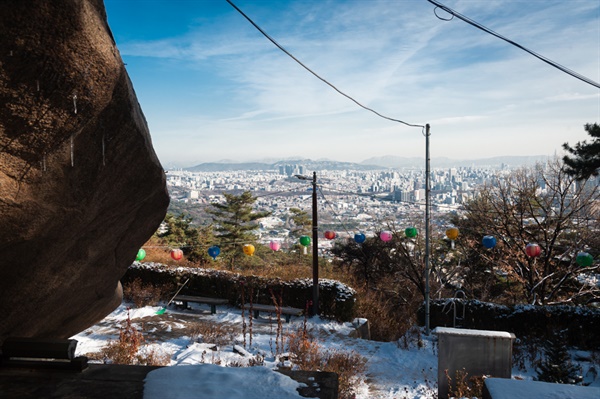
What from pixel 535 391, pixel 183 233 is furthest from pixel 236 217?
pixel 535 391

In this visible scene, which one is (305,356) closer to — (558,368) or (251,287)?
(558,368)

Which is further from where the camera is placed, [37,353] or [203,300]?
[203,300]

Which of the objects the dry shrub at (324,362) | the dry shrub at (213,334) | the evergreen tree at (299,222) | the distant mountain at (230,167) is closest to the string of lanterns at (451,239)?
the dry shrub at (213,334)

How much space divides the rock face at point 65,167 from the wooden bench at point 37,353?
0.14 meters

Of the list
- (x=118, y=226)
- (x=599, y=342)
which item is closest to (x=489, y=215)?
(x=599, y=342)

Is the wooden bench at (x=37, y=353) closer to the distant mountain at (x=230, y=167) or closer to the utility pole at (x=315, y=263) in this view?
the utility pole at (x=315, y=263)

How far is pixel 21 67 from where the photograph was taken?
1.83 m

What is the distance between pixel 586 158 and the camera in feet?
37.0

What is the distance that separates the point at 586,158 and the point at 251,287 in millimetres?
10204

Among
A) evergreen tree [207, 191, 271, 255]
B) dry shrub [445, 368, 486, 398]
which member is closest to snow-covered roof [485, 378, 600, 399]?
dry shrub [445, 368, 486, 398]

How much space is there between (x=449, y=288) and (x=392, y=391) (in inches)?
521

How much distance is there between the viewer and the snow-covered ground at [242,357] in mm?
2938

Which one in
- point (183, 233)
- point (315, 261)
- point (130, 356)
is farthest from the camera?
point (183, 233)

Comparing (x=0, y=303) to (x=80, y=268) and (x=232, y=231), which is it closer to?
(x=80, y=268)
